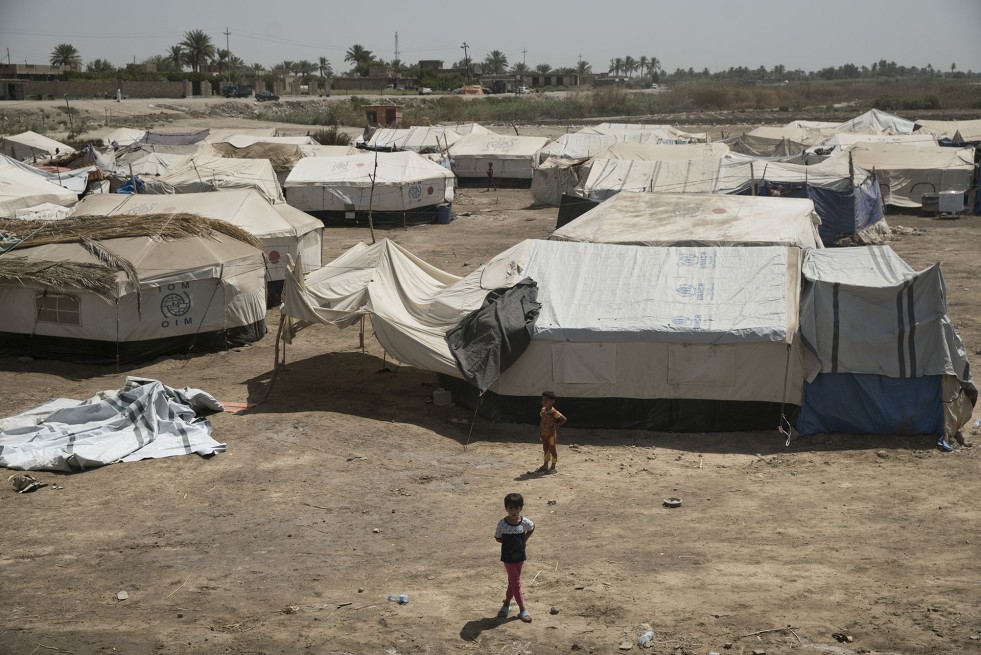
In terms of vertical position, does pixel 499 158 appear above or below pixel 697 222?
above

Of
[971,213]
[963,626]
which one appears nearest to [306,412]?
[963,626]

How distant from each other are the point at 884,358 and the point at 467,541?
654 cm

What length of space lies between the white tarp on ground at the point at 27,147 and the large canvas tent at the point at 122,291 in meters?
28.2

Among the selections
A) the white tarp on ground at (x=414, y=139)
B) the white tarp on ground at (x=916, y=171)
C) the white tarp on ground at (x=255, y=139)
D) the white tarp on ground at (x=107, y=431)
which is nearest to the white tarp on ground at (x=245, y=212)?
the white tarp on ground at (x=107, y=431)

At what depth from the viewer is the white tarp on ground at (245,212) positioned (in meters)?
21.6

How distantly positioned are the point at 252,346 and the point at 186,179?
503 inches

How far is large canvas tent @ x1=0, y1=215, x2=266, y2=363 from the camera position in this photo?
17.0 meters

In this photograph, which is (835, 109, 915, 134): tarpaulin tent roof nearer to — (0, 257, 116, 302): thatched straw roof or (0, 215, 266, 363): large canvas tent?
(0, 215, 266, 363): large canvas tent

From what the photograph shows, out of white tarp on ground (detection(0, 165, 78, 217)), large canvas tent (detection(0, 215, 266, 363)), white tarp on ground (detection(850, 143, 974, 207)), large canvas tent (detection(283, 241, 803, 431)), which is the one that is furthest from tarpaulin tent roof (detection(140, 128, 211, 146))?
large canvas tent (detection(283, 241, 803, 431))

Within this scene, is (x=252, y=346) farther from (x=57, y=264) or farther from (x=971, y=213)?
(x=971, y=213)

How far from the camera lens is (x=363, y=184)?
109 feet

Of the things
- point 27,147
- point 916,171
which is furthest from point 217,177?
point 916,171

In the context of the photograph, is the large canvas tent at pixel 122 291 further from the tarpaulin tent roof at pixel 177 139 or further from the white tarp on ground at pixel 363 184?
the tarpaulin tent roof at pixel 177 139

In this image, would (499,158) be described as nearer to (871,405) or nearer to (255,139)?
(255,139)
